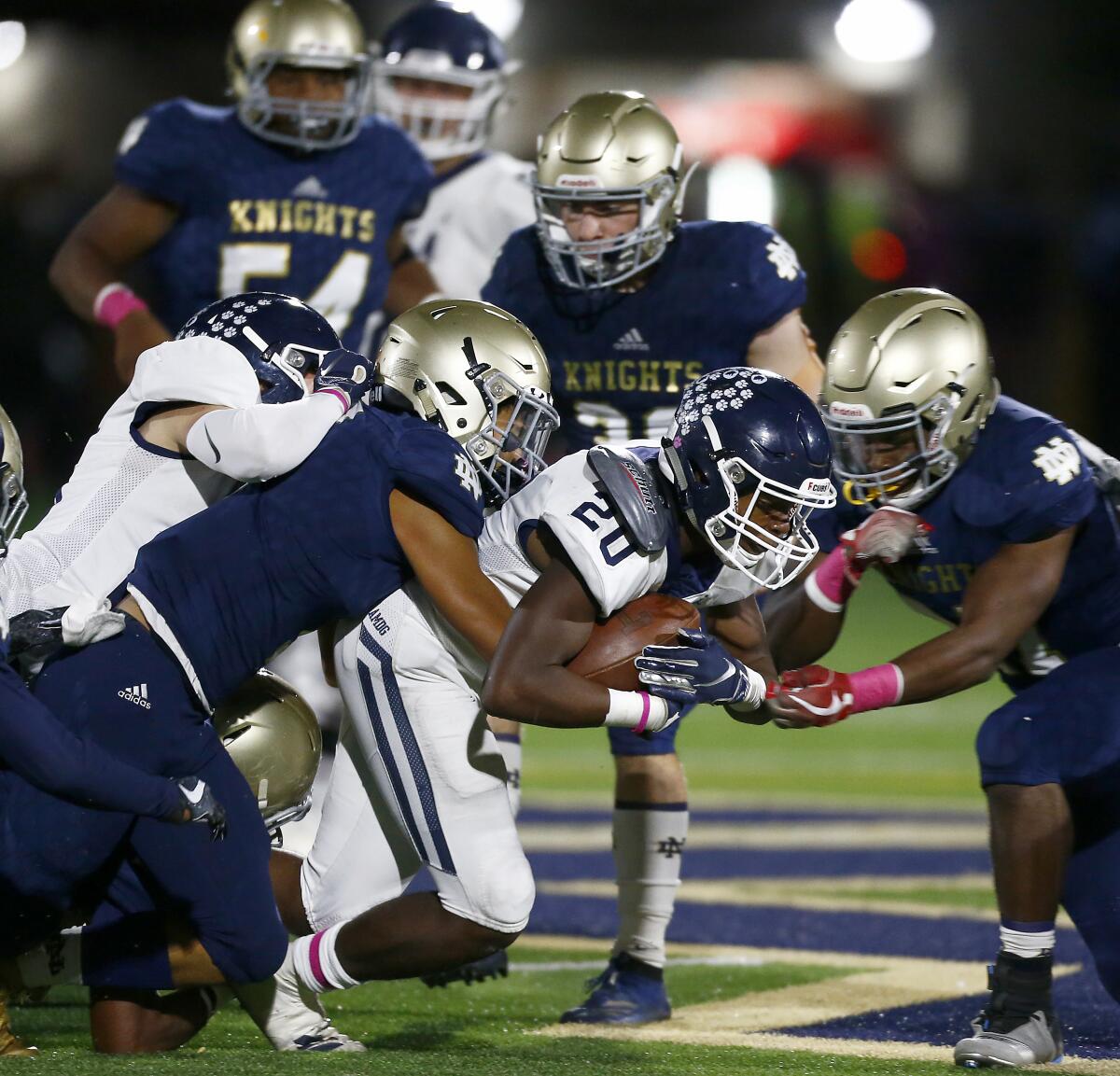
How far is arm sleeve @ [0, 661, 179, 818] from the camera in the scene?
2.85m

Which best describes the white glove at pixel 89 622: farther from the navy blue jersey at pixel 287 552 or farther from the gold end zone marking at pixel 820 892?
the gold end zone marking at pixel 820 892

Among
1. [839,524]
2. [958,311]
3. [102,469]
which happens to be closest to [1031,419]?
[958,311]

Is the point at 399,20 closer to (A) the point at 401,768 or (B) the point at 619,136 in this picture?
(B) the point at 619,136

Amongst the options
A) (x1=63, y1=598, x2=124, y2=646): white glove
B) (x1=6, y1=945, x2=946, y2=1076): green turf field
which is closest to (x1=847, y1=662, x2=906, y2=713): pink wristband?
(x1=6, y1=945, x2=946, y2=1076): green turf field

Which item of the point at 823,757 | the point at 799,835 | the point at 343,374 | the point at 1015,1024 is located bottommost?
the point at 823,757

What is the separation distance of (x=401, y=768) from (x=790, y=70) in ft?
45.8

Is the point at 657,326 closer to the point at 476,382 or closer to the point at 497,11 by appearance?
the point at 476,382

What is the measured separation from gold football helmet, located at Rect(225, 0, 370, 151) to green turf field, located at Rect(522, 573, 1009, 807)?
3222 mm

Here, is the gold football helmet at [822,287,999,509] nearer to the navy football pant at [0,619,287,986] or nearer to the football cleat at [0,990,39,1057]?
the navy football pant at [0,619,287,986]

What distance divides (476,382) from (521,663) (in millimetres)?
686

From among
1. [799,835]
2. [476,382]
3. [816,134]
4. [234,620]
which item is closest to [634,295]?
[476,382]

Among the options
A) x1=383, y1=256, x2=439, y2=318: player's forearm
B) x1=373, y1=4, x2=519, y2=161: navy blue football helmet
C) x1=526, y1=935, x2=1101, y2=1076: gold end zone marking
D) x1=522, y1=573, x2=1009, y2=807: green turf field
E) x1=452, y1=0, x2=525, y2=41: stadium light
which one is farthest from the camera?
x1=452, y1=0, x2=525, y2=41: stadium light

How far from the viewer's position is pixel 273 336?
11.6ft

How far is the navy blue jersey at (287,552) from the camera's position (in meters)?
3.17
